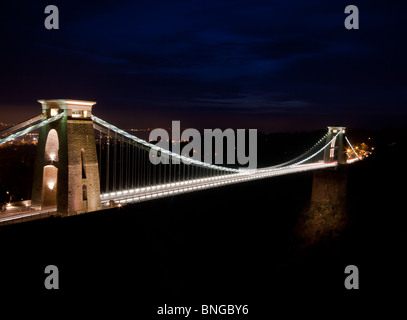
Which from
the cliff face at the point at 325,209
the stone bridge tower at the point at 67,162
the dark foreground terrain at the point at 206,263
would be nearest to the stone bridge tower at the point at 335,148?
the dark foreground terrain at the point at 206,263

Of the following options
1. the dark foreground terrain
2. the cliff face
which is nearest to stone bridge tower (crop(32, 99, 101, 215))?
the dark foreground terrain

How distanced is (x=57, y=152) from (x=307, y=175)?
83.2 feet

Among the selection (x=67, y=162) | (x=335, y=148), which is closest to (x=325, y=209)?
(x=335, y=148)

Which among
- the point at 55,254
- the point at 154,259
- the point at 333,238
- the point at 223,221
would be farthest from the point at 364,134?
the point at 55,254

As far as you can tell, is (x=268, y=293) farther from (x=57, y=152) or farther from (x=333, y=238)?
(x=57, y=152)

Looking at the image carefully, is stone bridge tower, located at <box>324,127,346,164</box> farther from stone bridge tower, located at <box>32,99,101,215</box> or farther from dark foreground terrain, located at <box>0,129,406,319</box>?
stone bridge tower, located at <box>32,99,101,215</box>

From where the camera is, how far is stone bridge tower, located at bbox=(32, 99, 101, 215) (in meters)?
11.3

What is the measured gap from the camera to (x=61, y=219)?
35.5ft

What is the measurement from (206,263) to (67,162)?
8.41 meters

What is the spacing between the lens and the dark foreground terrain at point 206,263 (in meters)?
10.2

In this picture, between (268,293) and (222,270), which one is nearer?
(268,293)

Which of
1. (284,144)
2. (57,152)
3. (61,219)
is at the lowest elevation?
(61,219)

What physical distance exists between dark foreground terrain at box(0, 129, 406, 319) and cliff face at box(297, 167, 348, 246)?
65 centimetres

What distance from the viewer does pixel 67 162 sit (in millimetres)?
11258
